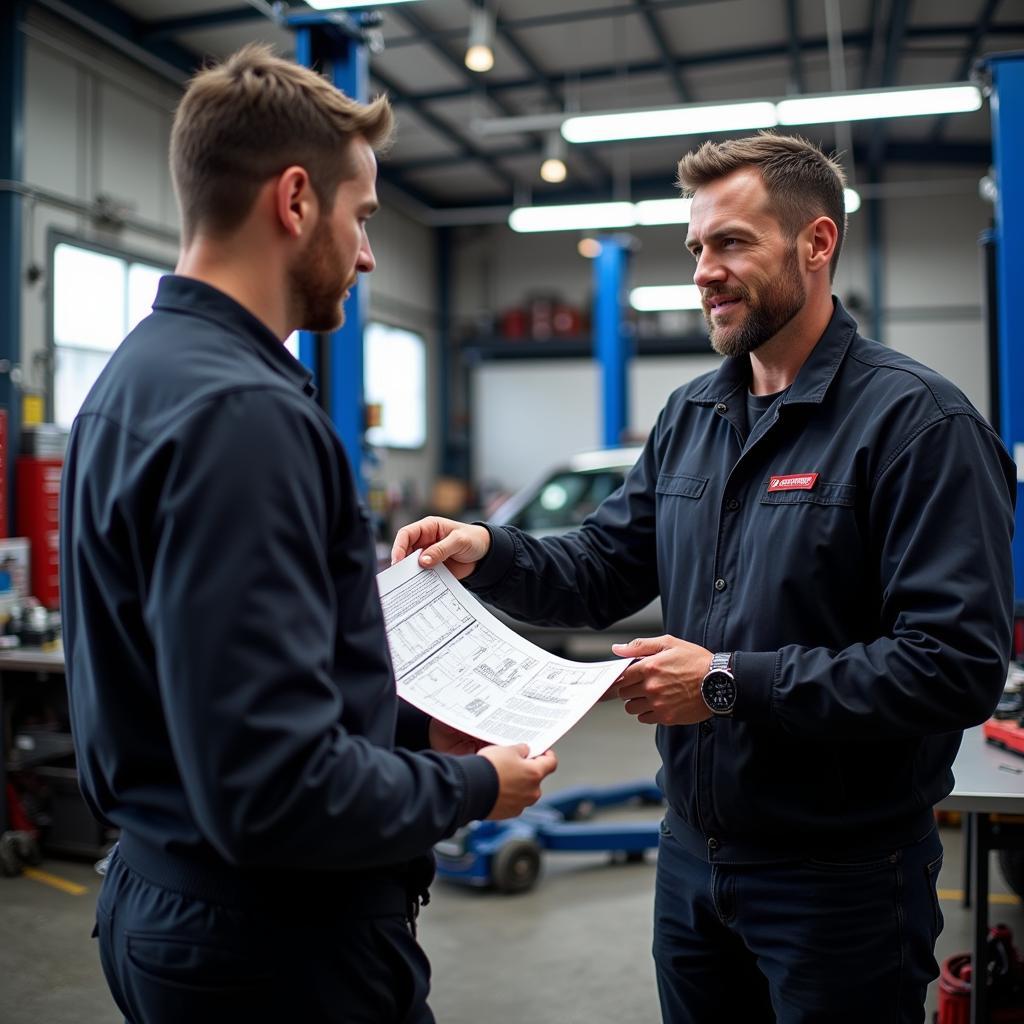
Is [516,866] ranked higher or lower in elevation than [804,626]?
lower

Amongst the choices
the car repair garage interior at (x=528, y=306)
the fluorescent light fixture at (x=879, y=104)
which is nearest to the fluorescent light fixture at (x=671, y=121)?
the car repair garage interior at (x=528, y=306)

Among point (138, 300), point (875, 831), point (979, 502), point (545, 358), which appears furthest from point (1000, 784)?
point (545, 358)

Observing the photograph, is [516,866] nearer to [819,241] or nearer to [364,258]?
[819,241]

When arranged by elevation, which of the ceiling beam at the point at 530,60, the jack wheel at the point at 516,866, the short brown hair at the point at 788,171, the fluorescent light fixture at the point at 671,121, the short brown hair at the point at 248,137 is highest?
the ceiling beam at the point at 530,60

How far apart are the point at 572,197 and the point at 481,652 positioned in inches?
555

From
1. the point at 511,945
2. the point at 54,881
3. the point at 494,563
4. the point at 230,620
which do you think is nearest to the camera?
the point at 230,620

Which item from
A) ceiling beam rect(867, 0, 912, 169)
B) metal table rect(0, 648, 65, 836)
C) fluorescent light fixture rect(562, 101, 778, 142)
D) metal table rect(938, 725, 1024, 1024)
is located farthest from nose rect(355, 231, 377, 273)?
ceiling beam rect(867, 0, 912, 169)

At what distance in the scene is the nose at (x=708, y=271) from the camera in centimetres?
173

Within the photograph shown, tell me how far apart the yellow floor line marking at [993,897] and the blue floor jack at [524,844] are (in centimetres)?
112

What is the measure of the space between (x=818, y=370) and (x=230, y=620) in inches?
41.9

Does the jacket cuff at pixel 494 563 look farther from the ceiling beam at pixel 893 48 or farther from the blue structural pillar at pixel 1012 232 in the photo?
the ceiling beam at pixel 893 48

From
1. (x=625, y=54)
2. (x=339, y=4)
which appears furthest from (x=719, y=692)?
(x=625, y=54)

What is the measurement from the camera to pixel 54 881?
13.8 ft

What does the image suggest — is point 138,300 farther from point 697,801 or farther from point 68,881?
point 697,801
